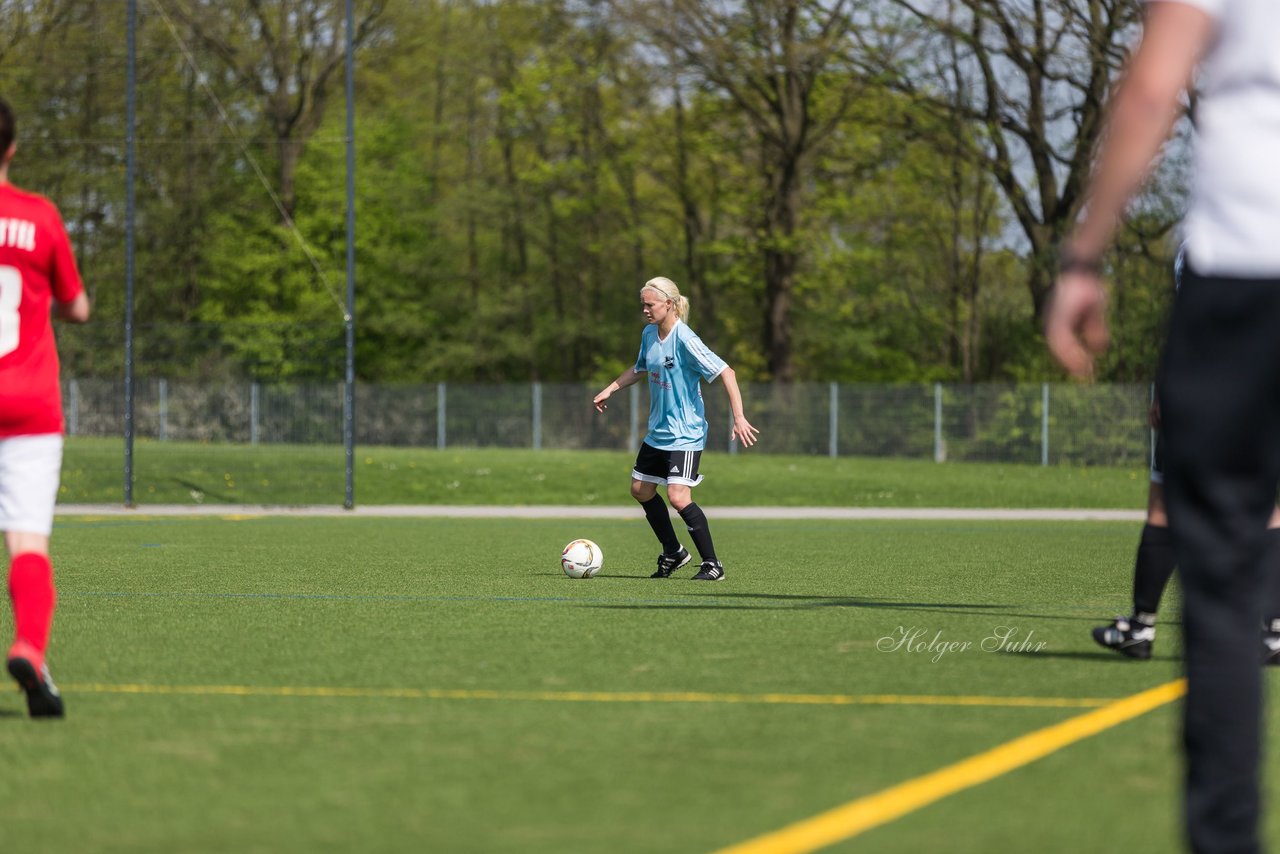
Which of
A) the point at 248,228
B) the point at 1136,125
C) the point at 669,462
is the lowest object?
the point at 669,462

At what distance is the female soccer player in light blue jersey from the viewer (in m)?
11.9

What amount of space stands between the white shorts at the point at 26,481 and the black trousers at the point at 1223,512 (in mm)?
3796

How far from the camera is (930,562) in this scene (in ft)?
44.4

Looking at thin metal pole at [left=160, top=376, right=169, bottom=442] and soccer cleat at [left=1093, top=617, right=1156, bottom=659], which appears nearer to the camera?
soccer cleat at [left=1093, top=617, right=1156, bottom=659]

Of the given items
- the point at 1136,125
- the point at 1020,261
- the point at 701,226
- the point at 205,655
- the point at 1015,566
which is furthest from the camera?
the point at 701,226

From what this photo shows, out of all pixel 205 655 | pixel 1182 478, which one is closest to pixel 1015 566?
pixel 205 655

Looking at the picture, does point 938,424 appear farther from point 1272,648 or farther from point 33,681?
point 33,681

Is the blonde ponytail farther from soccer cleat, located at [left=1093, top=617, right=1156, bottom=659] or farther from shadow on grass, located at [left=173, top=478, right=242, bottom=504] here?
shadow on grass, located at [left=173, top=478, right=242, bottom=504]

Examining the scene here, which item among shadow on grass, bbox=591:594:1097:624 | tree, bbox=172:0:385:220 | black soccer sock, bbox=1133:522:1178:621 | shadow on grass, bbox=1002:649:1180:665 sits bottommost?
shadow on grass, bbox=591:594:1097:624

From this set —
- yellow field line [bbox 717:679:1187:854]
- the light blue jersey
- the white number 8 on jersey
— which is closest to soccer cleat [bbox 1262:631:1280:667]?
yellow field line [bbox 717:679:1187:854]

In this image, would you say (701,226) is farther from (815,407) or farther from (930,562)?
(930,562)

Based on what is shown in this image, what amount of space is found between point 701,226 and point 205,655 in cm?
4437

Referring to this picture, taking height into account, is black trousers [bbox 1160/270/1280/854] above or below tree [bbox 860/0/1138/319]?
below

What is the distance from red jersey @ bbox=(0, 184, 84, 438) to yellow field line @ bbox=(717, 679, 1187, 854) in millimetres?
3014
